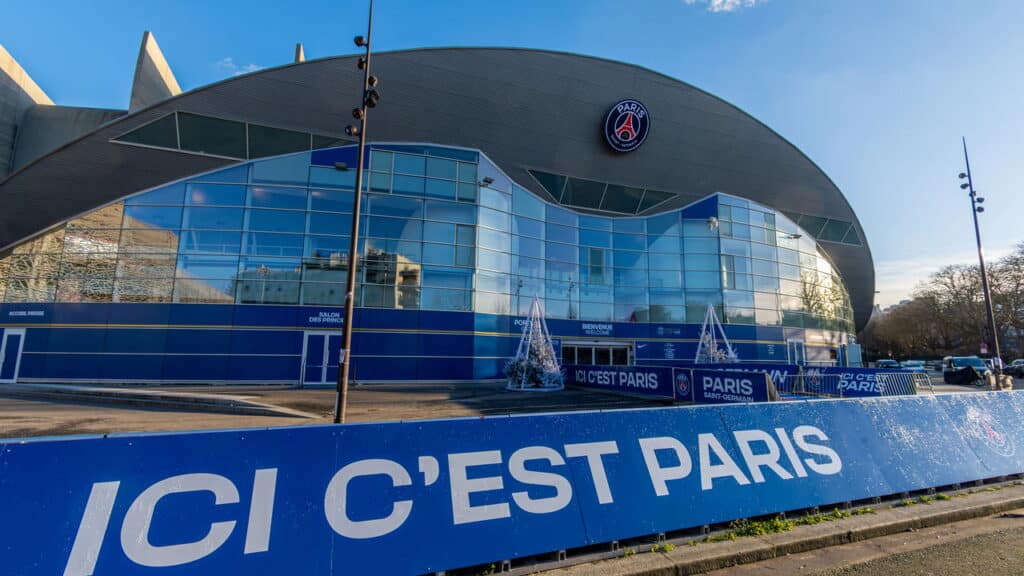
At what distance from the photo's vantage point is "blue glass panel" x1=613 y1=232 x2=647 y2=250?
104ft

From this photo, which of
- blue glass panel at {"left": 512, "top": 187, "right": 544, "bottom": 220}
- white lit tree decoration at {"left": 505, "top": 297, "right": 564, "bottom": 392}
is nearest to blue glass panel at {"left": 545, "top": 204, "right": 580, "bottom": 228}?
blue glass panel at {"left": 512, "top": 187, "right": 544, "bottom": 220}

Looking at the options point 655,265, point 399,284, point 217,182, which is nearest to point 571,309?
point 655,265

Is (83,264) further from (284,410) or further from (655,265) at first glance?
(655,265)

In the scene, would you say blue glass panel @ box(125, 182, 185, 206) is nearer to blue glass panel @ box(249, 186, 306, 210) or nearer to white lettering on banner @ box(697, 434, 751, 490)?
blue glass panel @ box(249, 186, 306, 210)

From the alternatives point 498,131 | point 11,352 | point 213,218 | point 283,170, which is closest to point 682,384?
point 498,131

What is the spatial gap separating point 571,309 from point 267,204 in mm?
18348

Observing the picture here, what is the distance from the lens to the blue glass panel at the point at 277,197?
2411 centimetres

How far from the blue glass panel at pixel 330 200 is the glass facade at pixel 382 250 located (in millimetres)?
53

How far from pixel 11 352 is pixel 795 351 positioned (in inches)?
1792

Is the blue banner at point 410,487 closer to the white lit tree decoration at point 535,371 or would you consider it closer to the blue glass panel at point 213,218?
the white lit tree decoration at point 535,371

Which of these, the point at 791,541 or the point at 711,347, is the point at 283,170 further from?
the point at 791,541

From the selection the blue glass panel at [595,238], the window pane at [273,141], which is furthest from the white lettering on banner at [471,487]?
the blue glass panel at [595,238]

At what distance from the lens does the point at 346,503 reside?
3992 mm

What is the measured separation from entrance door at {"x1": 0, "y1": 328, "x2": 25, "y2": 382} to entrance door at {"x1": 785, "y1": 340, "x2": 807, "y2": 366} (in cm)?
4417
